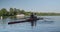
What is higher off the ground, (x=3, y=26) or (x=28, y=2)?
(x=28, y=2)

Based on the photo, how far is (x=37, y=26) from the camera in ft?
12.4

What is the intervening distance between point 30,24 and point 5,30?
58 cm

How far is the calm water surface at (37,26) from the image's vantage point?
12.0ft

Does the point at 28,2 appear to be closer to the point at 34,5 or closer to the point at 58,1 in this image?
the point at 34,5

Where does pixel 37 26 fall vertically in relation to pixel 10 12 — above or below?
below

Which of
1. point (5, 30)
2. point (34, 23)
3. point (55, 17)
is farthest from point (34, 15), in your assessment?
point (5, 30)

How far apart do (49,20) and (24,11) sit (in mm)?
599

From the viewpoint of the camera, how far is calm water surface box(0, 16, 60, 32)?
12.0 ft

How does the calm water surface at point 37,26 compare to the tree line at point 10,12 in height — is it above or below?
below

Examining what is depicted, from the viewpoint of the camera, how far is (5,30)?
3684mm

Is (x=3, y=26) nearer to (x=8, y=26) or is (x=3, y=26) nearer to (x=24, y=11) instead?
(x=8, y=26)

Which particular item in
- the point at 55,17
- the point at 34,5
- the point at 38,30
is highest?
the point at 34,5

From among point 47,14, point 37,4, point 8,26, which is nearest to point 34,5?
point 37,4

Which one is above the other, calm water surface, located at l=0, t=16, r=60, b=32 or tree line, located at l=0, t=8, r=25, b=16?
tree line, located at l=0, t=8, r=25, b=16
